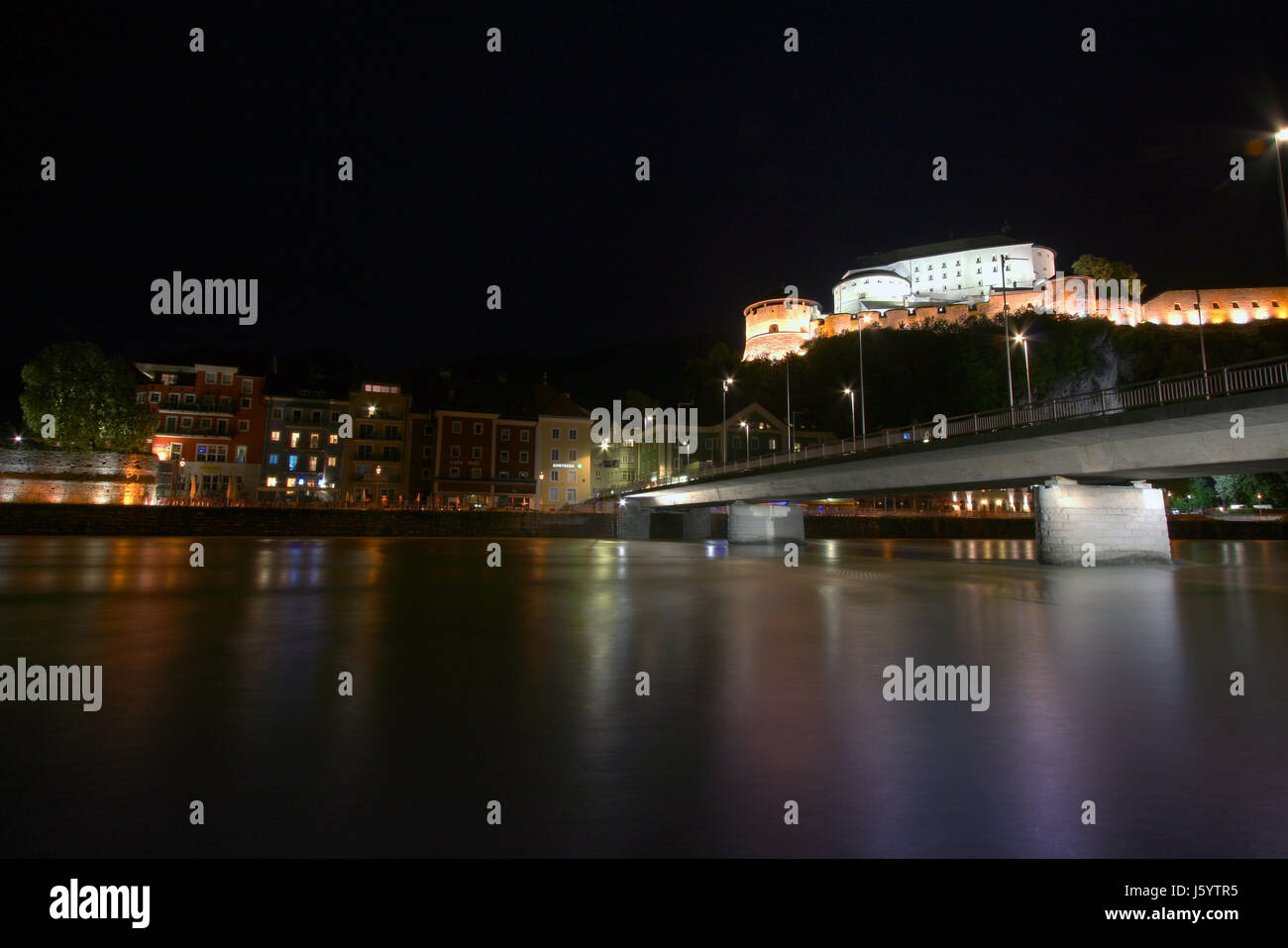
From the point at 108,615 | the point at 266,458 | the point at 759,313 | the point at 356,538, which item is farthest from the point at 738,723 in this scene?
the point at 759,313

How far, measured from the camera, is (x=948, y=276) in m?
152

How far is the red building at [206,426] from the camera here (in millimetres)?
76500

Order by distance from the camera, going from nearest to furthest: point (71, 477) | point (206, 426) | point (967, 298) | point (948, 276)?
1. point (71, 477)
2. point (206, 426)
3. point (967, 298)
4. point (948, 276)

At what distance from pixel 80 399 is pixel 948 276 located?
154m

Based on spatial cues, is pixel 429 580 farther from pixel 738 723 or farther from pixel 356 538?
pixel 356 538

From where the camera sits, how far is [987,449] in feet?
113

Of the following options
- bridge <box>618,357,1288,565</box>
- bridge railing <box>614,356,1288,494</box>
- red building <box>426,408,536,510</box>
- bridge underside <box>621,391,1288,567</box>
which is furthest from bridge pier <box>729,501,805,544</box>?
red building <box>426,408,536,510</box>

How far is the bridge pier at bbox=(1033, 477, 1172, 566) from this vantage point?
33250 millimetres

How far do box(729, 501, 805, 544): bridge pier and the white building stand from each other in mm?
90043

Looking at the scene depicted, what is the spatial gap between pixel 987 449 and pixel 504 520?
1908 inches

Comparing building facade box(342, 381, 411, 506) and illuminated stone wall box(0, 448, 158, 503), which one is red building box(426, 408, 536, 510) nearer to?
building facade box(342, 381, 411, 506)

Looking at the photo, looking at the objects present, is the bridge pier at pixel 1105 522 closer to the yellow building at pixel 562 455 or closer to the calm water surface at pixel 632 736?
the calm water surface at pixel 632 736

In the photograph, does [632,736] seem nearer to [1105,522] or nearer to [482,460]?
[1105,522]

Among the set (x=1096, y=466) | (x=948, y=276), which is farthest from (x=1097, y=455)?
(x=948, y=276)
